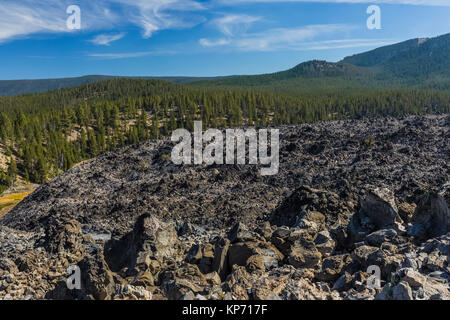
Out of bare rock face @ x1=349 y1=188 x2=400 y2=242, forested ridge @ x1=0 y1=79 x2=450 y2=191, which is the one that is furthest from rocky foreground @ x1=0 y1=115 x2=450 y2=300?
forested ridge @ x1=0 y1=79 x2=450 y2=191

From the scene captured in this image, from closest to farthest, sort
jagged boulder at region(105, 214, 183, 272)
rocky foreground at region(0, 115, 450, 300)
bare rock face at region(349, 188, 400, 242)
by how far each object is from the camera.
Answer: rocky foreground at region(0, 115, 450, 300)
jagged boulder at region(105, 214, 183, 272)
bare rock face at region(349, 188, 400, 242)

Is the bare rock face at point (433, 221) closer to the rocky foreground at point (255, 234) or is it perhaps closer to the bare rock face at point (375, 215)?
the rocky foreground at point (255, 234)

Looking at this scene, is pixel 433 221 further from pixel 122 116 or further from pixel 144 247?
pixel 122 116

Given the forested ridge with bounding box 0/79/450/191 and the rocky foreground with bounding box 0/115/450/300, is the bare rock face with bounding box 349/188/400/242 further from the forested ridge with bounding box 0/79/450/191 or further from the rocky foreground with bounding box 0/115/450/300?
the forested ridge with bounding box 0/79/450/191
